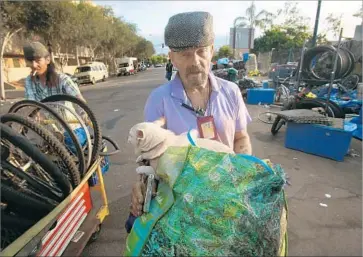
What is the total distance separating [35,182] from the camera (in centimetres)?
195

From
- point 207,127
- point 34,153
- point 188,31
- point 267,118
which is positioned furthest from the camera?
point 267,118

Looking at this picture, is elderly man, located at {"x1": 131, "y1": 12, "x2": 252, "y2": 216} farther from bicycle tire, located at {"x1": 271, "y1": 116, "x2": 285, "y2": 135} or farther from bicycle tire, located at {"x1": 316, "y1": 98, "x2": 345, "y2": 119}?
bicycle tire, located at {"x1": 316, "y1": 98, "x2": 345, "y2": 119}

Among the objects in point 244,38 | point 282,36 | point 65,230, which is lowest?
point 65,230

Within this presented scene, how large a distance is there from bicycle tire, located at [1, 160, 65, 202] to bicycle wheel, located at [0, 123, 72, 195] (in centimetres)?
8

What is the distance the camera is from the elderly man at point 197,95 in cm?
126

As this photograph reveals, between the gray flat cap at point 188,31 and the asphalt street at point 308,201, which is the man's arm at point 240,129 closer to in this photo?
the gray flat cap at point 188,31

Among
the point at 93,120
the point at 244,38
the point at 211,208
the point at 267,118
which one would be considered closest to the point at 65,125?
the point at 93,120

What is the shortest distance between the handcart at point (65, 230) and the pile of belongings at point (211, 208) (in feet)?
2.73

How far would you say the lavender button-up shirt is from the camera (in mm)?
1404

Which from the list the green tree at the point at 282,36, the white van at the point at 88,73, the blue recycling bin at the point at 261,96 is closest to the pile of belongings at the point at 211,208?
the blue recycling bin at the point at 261,96

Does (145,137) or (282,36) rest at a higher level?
(282,36)

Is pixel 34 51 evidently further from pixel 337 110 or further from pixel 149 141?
pixel 337 110

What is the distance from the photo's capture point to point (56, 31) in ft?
53.3

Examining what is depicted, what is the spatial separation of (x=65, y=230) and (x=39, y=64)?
191 centimetres
